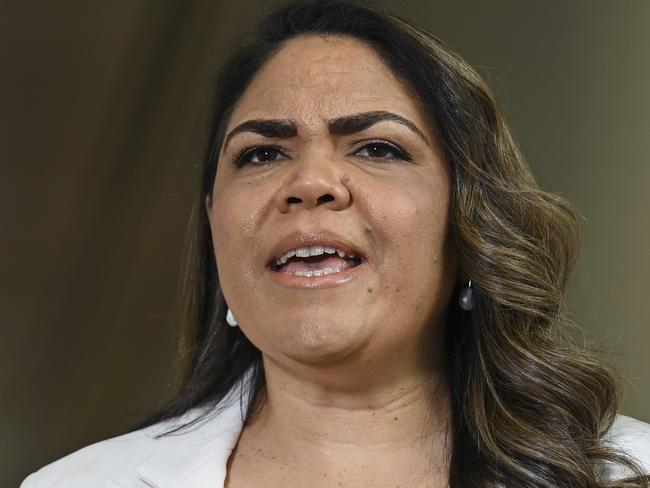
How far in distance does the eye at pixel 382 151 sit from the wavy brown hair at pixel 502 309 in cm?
8

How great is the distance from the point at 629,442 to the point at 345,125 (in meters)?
0.69

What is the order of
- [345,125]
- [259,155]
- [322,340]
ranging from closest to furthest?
[322,340] < [345,125] < [259,155]

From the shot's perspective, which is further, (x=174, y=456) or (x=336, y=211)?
(x=174, y=456)

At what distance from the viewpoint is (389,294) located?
1.52 metres

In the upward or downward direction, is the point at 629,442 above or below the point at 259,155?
below

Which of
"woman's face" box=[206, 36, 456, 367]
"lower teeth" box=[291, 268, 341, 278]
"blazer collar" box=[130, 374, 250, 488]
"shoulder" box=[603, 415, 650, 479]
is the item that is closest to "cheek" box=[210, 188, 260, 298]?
"woman's face" box=[206, 36, 456, 367]

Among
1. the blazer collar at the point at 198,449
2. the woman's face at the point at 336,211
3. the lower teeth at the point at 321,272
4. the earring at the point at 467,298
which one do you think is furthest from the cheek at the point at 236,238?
the earring at the point at 467,298

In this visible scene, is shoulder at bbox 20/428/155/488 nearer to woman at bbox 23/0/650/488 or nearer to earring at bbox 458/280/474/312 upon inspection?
woman at bbox 23/0/650/488

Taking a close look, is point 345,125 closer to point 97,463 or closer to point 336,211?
point 336,211

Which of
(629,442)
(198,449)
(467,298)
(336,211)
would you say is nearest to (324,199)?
(336,211)

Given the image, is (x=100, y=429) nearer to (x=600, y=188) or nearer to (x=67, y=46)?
(x=67, y=46)

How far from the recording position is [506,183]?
1.66 meters

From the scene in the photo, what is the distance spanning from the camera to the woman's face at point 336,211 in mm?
1494

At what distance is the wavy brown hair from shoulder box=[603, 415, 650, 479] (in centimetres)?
2
